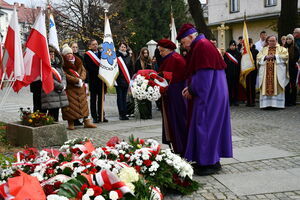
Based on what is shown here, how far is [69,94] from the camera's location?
372 inches

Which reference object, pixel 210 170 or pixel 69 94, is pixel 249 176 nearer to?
pixel 210 170

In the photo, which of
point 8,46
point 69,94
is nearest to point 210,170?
point 8,46

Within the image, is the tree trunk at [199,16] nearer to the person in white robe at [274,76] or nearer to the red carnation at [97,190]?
the person in white robe at [274,76]

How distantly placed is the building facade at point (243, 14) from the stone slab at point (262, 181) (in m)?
25.9

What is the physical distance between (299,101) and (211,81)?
9.19m

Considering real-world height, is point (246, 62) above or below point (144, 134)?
above

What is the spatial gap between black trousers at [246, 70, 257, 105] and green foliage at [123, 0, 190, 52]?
65.8ft

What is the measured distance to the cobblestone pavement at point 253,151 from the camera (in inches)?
185

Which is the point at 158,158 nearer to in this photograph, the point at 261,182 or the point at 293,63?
the point at 261,182

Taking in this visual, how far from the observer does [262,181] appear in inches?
198

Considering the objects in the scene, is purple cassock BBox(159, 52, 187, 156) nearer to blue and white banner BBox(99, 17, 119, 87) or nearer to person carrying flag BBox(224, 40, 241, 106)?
blue and white banner BBox(99, 17, 119, 87)

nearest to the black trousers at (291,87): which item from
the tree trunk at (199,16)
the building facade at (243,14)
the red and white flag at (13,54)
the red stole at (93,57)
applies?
the tree trunk at (199,16)

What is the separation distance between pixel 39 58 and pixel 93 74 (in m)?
3.51

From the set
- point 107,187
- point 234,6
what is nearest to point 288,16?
point 107,187
